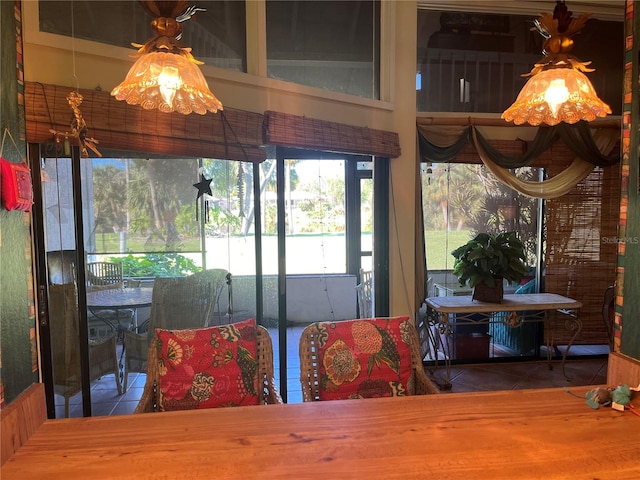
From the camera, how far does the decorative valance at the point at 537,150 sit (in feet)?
12.6

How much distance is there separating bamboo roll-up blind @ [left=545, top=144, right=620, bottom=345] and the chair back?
12.3 feet

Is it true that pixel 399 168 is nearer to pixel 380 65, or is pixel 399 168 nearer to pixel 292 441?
pixel 380 65

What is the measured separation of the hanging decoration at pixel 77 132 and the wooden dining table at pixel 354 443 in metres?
1.47

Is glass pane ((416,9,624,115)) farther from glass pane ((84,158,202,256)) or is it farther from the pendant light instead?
the pendant light

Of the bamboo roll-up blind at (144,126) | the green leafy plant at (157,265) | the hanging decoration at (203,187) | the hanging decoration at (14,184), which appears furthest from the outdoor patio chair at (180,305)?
the hanging decoration at (14,184)

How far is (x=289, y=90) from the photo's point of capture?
2.97 m

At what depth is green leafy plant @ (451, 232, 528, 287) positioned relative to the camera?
12.0ft

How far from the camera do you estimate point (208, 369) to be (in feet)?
5.57

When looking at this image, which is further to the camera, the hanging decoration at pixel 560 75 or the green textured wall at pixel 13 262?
the hanging decoration at pixel 560 75

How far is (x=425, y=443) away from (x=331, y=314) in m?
3.90

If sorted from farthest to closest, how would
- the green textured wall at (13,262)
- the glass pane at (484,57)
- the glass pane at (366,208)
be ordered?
the glass pane at (484,57) < the glass pane at (366,208) < the green textured wall at (13,262)

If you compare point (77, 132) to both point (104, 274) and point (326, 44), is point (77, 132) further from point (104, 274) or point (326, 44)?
point (326, 44)

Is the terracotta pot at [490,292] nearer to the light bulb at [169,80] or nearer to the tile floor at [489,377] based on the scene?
the tile floor at [489,377]

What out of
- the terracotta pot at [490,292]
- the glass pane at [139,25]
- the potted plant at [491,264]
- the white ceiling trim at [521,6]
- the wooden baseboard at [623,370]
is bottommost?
the terracotta pot at [490,292]
